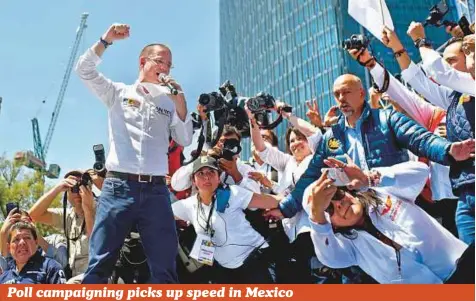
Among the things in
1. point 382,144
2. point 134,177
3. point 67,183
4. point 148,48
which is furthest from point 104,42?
point 382,144

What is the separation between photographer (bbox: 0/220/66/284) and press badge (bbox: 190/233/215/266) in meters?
1.23

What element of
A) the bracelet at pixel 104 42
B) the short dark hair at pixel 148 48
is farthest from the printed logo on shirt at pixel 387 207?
the bracelet at pixel 104 42

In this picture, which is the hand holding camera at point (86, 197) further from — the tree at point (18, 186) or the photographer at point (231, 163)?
the tree at point (18, 186)

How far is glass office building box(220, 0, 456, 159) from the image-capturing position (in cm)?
3981

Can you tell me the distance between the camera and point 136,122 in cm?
302

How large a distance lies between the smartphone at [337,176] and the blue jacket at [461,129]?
27.7 inches

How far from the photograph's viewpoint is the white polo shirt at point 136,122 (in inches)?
116

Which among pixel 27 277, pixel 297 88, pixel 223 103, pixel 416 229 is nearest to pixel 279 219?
pixel 223 103

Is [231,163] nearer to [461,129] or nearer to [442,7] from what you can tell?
[461,129]

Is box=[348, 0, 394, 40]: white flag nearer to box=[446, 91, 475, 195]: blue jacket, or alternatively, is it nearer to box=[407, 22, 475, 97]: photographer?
box=[407, 22, 475, 97]: photographer

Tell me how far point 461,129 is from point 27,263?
3.78 m
